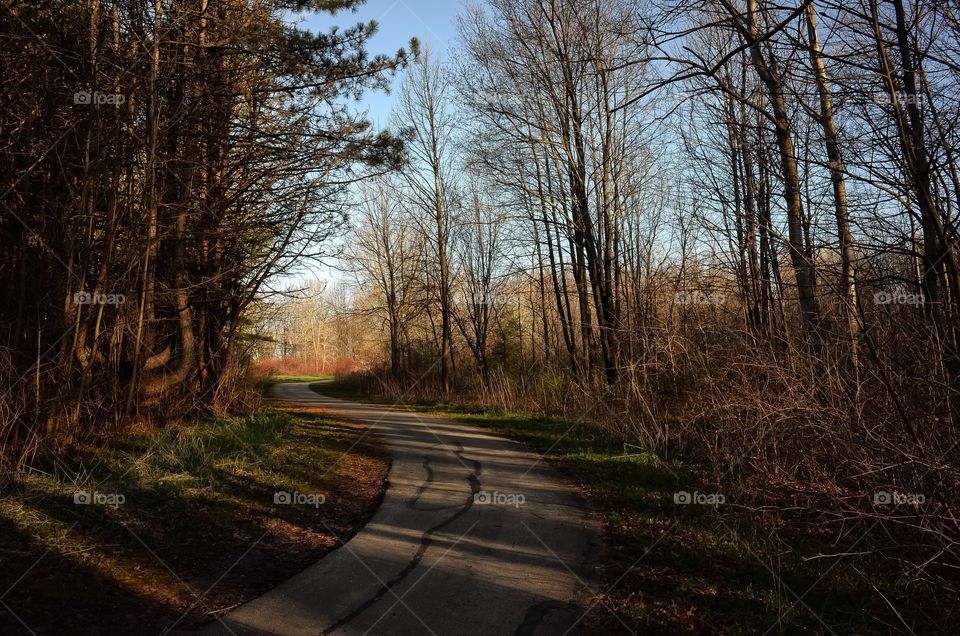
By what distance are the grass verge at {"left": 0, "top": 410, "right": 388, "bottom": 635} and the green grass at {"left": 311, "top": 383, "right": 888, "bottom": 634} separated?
2.81 m

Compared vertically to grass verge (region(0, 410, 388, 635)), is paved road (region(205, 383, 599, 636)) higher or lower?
lower

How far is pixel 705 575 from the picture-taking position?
175 inches

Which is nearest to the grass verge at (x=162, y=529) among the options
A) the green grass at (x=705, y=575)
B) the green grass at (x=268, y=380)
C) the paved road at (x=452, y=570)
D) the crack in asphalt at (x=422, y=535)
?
the paved road at (x=452, y=570)

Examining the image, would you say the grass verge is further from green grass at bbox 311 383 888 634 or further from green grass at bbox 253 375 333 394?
green grass at bbox 253 375 333 394

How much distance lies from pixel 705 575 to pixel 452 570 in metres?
2.05

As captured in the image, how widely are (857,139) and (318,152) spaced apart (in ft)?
29.1

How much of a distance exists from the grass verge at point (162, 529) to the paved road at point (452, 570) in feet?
1.23

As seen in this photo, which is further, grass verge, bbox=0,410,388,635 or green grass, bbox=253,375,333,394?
green grass, bbox=253,375,333,394

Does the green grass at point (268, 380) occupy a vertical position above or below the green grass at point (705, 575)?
above

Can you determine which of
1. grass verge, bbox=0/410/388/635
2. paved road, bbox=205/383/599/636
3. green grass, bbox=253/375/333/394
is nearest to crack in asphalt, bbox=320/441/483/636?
paved road, bbox=205/383/599/636

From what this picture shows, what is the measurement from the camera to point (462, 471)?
8477 millimetres

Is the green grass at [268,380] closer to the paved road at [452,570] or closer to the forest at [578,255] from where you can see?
the forest at [578,255]

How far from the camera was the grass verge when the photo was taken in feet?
13.5

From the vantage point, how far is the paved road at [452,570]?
3877mm
